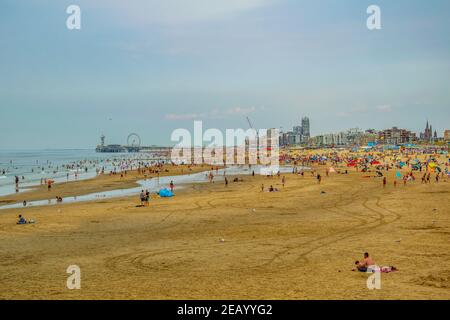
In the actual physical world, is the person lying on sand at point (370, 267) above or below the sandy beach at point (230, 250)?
above

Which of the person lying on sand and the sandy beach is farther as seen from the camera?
the person lying on sand

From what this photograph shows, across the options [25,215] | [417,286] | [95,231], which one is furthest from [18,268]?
[25,215]

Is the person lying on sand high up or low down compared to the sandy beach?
up

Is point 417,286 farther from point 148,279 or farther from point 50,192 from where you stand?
point 50,192

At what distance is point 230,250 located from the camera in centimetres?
1750

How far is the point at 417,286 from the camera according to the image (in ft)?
39.9

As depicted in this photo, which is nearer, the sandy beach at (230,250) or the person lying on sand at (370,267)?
the sandy beach at (230,250)

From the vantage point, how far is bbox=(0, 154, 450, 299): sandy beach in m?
12.4

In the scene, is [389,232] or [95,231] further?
[95,231]

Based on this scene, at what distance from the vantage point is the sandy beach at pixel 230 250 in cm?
1241

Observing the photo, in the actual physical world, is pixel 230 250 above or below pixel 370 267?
below

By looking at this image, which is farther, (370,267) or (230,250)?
(230,250)
